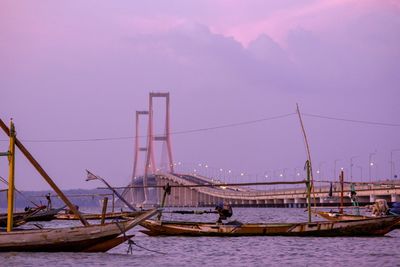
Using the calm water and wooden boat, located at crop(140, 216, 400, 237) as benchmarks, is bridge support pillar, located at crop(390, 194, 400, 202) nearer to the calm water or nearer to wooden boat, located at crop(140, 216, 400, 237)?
the calm water

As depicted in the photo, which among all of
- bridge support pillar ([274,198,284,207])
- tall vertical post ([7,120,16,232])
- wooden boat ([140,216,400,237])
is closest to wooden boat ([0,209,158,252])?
tall vertical post ([7,120,16,232])

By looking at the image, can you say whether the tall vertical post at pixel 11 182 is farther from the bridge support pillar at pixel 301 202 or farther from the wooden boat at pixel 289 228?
the bridge support pillar at pixel 301 202

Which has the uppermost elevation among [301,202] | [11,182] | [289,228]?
[301,202]

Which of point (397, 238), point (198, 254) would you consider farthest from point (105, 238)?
point (397, 238)

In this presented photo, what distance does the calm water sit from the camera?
31484 millimetres

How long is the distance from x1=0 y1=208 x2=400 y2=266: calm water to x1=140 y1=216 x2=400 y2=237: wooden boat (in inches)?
18.2

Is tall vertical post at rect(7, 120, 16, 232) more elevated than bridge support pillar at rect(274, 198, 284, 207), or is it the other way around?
bridge support pillar at rect(274, 198, 284, 207)

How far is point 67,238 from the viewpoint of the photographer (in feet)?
104

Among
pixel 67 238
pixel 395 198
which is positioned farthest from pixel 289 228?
pixel 395 198

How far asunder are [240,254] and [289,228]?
5785 millimetres

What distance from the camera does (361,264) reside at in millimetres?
32062

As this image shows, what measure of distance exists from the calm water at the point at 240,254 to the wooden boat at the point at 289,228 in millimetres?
462

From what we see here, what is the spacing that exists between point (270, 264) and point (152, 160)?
498 ft

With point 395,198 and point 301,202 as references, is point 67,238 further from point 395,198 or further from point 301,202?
point 301,202
